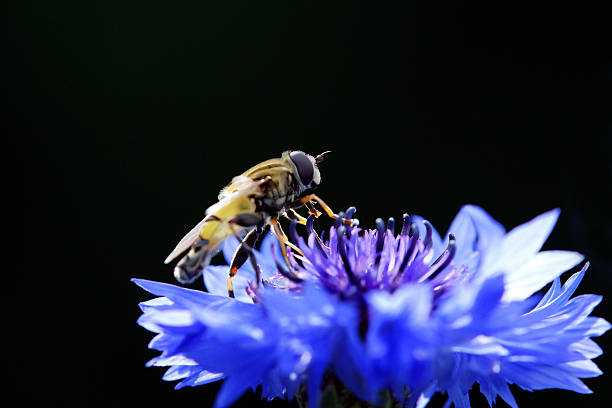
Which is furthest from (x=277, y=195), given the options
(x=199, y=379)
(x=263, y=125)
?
(x=263, y=125)

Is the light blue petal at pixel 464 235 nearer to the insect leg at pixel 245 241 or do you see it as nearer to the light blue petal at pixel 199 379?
the insect leg at pixel 245 241

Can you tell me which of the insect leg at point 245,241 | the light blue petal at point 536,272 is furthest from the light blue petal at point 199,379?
the light blue petal at point 536,272

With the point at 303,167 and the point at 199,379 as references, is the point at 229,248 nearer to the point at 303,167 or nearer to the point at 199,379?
the point at 303,167

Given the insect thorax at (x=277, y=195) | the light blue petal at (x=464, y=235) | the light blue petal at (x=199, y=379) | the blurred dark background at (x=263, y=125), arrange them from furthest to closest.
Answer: the blurred dark background at (x=263, y=125) → the light blue petal at (x=464, y=235) → the insect thorax at (x=277, y=195) → the light blue petal at (x=199, y=379)

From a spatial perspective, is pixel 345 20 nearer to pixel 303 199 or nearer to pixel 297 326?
pixel 303 199

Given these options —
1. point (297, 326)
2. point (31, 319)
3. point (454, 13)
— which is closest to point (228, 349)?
point (297, 326)

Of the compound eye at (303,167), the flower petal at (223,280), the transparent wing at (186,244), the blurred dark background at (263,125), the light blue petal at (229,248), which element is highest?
the blurred dark background at (263,125)

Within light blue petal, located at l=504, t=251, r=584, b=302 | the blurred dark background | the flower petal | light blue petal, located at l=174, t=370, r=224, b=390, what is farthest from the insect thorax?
the blurred dark background

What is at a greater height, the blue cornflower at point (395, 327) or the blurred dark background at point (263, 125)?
the blurred dark background at point (263, 125)

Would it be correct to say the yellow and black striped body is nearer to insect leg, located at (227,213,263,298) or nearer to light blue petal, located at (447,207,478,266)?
insect leg, located at (227,213,263,298)
